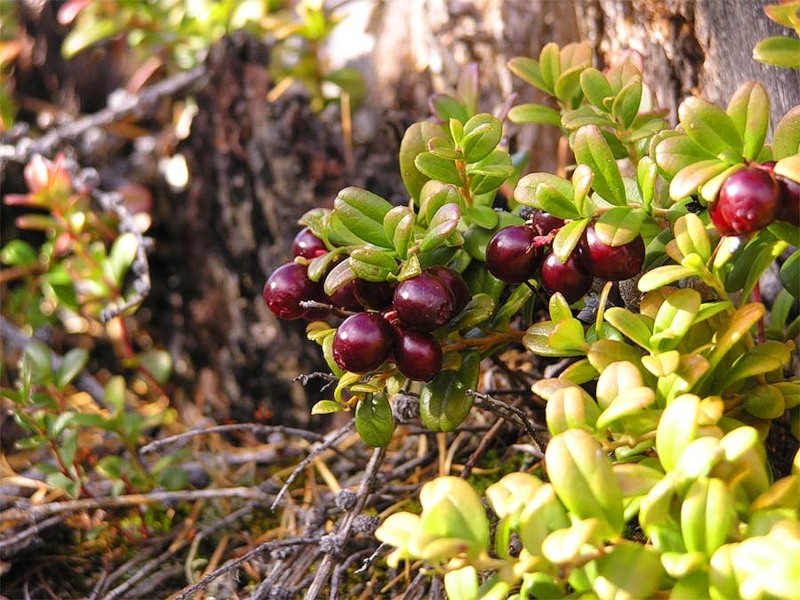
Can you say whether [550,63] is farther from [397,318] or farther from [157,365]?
[157,365]

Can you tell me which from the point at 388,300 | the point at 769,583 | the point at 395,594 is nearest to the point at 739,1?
the point at 388,300

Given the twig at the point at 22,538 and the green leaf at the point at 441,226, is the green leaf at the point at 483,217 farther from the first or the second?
the twig at the point at 22,538

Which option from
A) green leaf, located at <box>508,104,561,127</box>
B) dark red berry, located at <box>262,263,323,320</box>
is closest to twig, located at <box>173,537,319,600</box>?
dark red berry, located at <box>262,263,323,320</box>

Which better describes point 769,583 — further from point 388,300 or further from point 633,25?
point 633,25

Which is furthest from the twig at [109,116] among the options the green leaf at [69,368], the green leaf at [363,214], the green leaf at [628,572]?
the green leaf at [628,572]

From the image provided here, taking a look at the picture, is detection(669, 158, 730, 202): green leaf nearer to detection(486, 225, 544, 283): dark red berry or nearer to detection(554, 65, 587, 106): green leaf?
detection(486, 225, 544, 283): dark red berry
